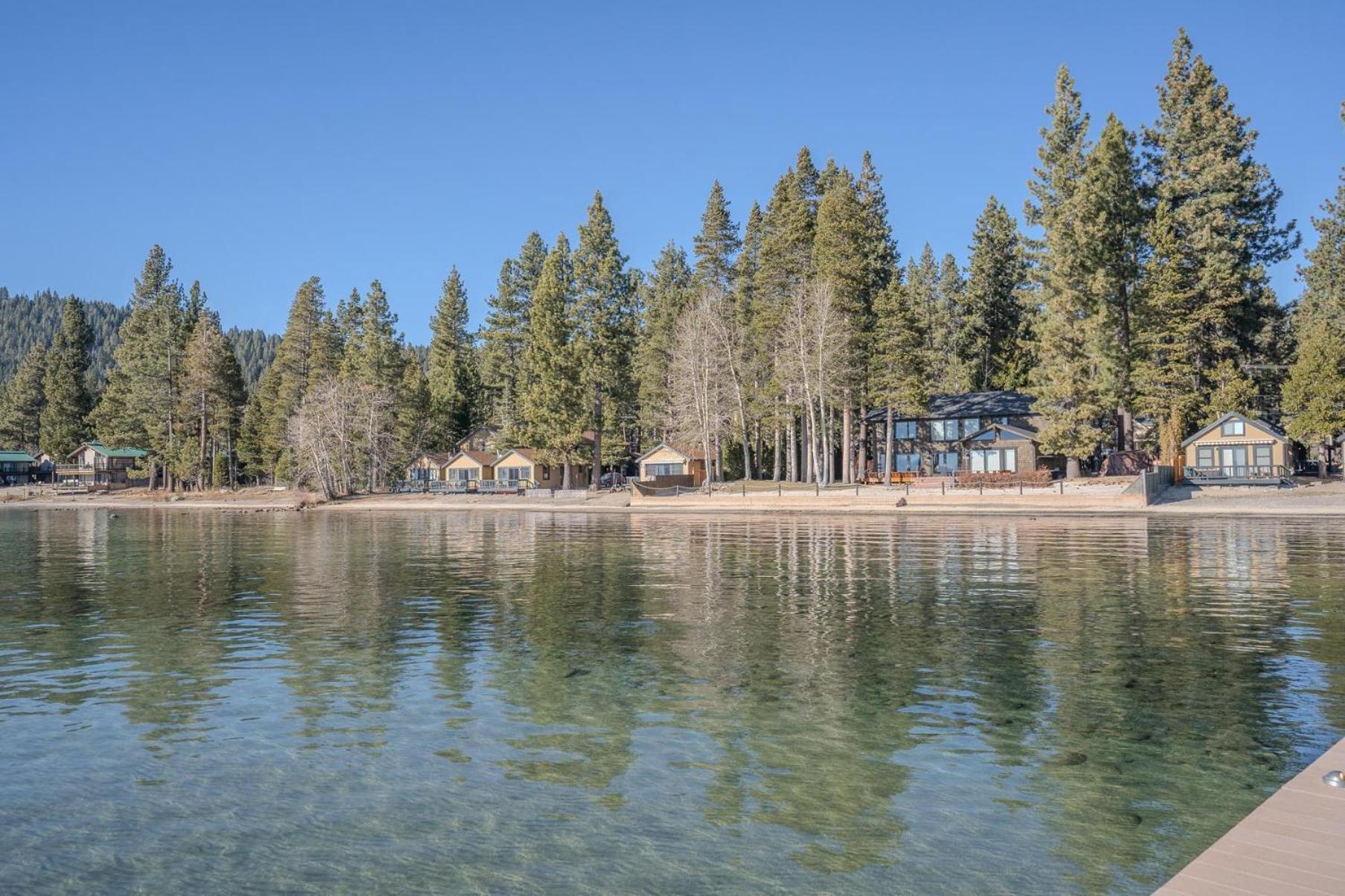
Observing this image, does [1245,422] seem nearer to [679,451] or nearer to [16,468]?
[679,451]

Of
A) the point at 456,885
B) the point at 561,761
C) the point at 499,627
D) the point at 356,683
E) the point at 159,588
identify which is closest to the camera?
the point at 456,885

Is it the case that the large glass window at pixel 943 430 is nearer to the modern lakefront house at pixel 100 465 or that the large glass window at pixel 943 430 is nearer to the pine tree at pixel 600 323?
the pine tree at pixel 600 323

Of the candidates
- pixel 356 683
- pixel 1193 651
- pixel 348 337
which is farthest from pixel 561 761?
pixel 348 337

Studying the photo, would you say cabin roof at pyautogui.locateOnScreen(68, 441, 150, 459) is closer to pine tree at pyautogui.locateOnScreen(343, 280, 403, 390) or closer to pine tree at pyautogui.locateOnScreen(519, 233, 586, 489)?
pine tree at pyautogui.locateOnScreen(343, 280, 403, 390)

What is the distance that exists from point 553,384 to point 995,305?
41.8 meters

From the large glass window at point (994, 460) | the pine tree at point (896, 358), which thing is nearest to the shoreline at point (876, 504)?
the pine tree at point (896, 358)

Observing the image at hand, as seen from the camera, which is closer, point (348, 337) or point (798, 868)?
point (798, 868)

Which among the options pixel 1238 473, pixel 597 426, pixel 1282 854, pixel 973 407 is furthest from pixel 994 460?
pixel 1282 854

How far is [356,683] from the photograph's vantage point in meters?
13.7

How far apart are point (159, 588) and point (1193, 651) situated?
2378 cm

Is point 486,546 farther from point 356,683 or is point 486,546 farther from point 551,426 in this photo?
point 551,426

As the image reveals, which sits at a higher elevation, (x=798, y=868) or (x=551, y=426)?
(x=551, y=426)

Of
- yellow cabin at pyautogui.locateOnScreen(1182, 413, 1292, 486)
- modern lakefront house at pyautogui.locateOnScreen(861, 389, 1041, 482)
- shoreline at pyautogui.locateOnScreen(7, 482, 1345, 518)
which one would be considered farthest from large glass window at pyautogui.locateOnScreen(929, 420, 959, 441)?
shoreline at pyautogui.locateOnScreen(7, 482, 1345, 518)

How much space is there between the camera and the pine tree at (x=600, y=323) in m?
79.1
